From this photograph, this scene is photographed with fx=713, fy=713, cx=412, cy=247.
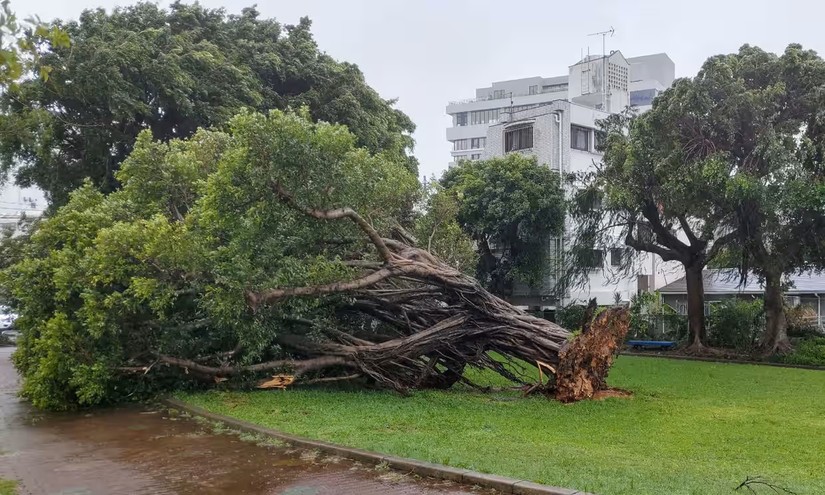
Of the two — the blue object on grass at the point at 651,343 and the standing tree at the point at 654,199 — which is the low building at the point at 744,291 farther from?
the standing tree at the point at 654,199

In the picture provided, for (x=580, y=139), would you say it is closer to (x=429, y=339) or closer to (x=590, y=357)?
(x=590, y=357)

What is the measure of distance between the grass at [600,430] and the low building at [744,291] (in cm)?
1254

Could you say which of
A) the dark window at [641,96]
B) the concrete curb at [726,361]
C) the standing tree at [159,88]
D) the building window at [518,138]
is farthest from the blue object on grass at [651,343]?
the dark window at [641,96]

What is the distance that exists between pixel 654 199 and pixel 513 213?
23.0ft

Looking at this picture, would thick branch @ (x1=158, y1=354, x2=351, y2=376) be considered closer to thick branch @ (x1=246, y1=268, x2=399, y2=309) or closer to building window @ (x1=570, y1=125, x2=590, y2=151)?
thick branch @ (x1=246, y1=268, x2=399, y2=309)

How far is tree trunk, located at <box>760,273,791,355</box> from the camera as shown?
21562 millimetres

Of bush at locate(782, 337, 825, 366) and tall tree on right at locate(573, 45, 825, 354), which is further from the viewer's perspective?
bush at locate(782, 337, 825, 366)

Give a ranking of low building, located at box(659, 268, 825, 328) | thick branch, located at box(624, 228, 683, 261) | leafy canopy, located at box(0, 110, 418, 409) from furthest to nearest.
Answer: low building, located at box(659, 268, 825, 328) → thick branch, located at box(624, 228, 683, 261) → leafy canopy, located at box(0, 110, 418, 409)

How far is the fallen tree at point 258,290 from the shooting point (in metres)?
11.9

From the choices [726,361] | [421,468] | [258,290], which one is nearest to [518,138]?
[726,361]

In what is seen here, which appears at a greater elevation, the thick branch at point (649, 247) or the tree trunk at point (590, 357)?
the thick branch at point (649, 247)

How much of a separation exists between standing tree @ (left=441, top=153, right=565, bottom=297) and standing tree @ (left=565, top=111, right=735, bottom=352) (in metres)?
2.14

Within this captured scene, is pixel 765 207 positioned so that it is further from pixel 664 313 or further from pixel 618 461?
pixel 618 461

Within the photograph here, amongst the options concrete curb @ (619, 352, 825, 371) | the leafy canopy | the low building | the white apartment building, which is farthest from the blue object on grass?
the leafy canopy
